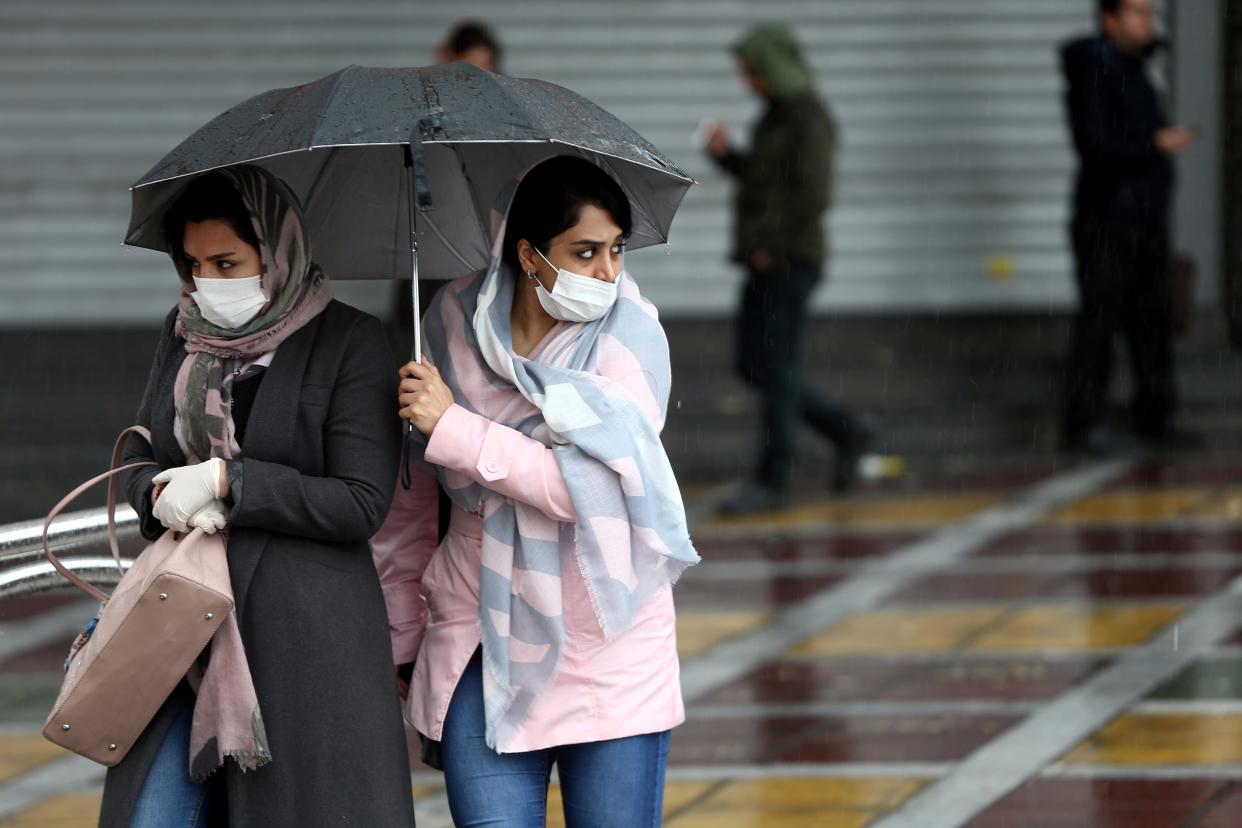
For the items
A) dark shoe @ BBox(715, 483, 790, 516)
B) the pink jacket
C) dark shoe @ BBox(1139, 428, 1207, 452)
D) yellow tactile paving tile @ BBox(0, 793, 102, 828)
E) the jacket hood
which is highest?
the jacket hood

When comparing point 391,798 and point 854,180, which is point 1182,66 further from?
point 391,798

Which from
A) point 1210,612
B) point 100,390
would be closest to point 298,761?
point 1210,612

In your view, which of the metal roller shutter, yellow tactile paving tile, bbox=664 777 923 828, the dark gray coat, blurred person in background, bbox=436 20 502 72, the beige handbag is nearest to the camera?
the beige handbag

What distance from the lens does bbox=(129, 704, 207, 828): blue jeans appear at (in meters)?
3.36

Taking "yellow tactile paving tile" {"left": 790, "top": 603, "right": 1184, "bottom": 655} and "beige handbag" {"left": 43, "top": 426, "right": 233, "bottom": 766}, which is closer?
"beige handbag" {"left": 43, "top": 426, "right": 233, "bottom": 766}

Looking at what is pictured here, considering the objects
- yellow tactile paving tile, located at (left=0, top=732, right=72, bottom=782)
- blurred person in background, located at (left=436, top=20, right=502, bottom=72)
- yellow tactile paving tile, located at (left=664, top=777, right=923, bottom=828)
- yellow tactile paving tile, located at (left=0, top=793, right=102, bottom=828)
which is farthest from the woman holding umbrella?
blurred person in background, located at (left=436, top=20, right=502, bottom=72)

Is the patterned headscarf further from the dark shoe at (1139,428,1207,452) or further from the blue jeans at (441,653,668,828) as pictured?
the dark shoe at (1139,428,1207,452)

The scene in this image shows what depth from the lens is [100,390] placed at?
12.1 meters

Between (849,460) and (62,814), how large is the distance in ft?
18.5

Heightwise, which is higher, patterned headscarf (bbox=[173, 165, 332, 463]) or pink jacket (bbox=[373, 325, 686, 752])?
patterned headscarf (bbox=[173, 165, 332, 463])

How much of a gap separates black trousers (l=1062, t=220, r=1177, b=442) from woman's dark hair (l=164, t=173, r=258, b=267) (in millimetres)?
8104

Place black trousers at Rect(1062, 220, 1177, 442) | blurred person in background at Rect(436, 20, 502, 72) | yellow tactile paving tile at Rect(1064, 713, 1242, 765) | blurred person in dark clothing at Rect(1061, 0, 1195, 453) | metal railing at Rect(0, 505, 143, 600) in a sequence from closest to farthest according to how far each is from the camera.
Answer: metal railing at Rect(0, 505, 143, 600)
yellow tactile paving tile at Rect(1064, 713, 1242, 765)
blurred person in background at Rect(436, 20, 502, 72)
blurred person in dark clothing at Rect(1061, 0, 1195, 453)
black trousers at Rect(1062, 220, 1177, 442)

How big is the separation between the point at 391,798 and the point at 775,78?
267 inches

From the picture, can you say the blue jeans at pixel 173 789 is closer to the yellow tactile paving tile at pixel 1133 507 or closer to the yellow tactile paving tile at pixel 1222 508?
the yellow tactile paving tile at pixel 1133 507
